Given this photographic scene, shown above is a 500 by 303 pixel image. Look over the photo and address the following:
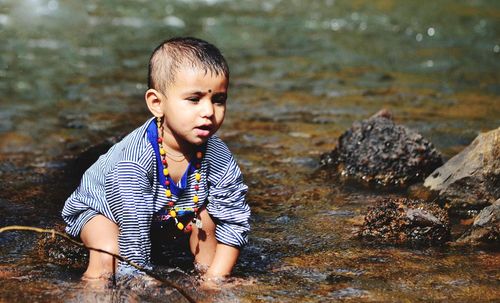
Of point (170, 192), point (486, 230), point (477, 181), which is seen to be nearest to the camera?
point (170, 192)

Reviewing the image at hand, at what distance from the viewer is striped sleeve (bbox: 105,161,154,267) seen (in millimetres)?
3914

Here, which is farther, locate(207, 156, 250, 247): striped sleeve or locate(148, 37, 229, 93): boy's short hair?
locate(207, 156, 250, 247): striped sleeve

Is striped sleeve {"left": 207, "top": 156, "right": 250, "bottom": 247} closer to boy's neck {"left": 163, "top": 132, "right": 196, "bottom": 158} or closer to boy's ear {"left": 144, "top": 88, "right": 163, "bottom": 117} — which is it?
boy's neck {"left": 163, "top": 132, "right": 196, "bottom": 158}

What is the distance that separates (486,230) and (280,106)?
3825 millimetres

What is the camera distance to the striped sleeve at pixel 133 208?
3.91 m

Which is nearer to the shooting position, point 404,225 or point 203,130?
point 203,130

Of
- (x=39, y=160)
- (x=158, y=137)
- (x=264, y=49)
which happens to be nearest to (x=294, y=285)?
(x=158, y=137)

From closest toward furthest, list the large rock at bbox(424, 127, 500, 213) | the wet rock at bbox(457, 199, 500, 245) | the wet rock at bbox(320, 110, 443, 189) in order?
the wet rock at bbox(457, 199, 500, 245) < the large rock at bbox(424, 127, 500, 213) < the wet rock at bbox(320, 110, 443, 189)

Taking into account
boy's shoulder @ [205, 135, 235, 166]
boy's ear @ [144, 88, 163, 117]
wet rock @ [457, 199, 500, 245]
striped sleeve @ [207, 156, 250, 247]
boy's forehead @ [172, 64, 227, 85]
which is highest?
boy's forehead @ [172, 64, 227, 85]

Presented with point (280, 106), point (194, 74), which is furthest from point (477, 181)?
point (280, 106)

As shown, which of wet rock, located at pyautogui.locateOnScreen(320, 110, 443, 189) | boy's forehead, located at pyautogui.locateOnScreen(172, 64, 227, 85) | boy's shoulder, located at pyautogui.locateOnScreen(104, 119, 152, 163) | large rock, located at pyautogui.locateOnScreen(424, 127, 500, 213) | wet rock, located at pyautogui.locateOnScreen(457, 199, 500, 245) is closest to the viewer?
boy's forehead, located at pyautogui.locateOnScreen(172, 64, 227, 85)

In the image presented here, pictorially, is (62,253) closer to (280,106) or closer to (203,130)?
(203,130)

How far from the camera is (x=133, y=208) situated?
3918 mm

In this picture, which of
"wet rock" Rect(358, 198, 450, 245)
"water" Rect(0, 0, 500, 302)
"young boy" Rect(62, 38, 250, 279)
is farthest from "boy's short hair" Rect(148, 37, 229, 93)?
"wet rock" Rect(358, 198, 450, 245)
